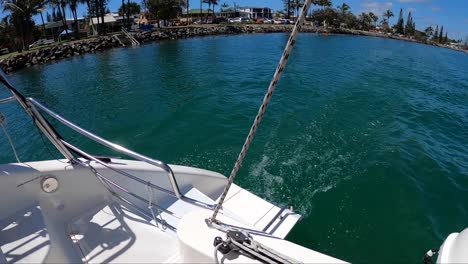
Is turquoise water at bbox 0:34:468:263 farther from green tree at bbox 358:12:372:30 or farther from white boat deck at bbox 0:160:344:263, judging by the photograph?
green tree at bbox 358:12:372:30

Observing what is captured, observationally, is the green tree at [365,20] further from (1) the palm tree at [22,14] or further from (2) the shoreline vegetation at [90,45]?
(1) the palm tree at [22,14]

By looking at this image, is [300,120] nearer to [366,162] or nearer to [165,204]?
[366,162]

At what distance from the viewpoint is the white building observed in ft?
406

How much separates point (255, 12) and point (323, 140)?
129 m

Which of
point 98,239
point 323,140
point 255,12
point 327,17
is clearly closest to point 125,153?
point 98,239

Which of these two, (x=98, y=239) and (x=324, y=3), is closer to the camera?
(x=98, y=239)

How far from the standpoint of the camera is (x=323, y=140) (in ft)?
29.8

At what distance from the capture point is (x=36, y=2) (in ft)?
139

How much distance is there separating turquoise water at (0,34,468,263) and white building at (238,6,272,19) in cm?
11354

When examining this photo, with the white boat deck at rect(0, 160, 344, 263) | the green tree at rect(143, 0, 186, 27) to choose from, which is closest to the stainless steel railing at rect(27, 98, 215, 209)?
the white boat deck at rect(0, 160, 344, 263)

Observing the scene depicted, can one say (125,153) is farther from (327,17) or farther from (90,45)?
(327,17)

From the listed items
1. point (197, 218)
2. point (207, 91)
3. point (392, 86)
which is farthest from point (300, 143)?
point (392, 86)

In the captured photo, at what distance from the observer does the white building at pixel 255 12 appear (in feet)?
406

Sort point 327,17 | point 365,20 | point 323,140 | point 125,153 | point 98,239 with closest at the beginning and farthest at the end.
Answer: point 125,153, point 98,239, point 323,140, point 327,17, point 365,20
